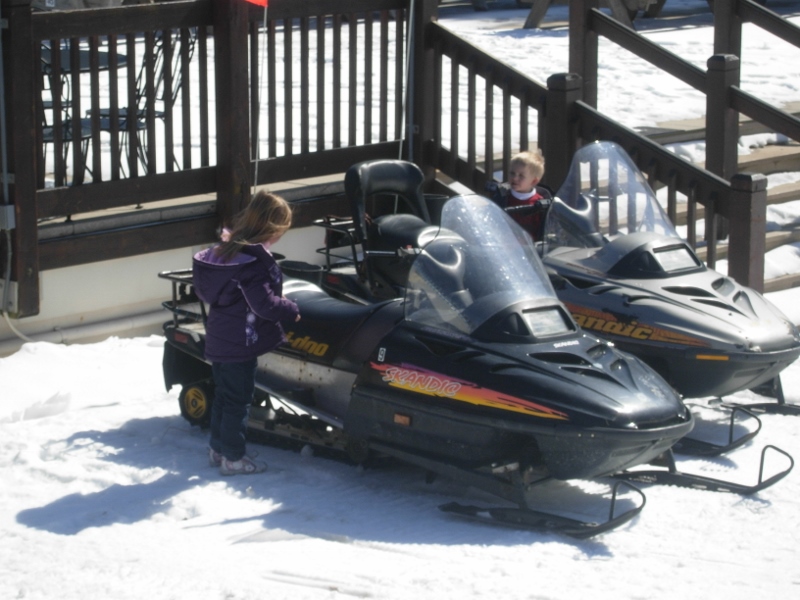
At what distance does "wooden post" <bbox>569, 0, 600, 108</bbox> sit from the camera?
1020 centimetres

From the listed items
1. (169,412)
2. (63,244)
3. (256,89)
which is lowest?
(169,412)

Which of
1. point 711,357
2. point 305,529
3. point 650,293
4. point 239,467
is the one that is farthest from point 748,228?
point 305,529

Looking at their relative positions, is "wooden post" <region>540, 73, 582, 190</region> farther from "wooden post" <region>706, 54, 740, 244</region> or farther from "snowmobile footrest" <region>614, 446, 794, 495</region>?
"snowmobile footrest" <region>614, 446, 794, 495</region>

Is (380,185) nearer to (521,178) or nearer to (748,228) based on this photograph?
(521,178)

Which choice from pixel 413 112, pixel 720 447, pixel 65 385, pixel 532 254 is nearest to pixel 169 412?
pixel 65 385

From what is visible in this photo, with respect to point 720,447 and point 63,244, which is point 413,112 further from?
point 720,447

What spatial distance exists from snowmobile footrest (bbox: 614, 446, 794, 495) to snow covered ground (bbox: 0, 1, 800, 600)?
0.14ft

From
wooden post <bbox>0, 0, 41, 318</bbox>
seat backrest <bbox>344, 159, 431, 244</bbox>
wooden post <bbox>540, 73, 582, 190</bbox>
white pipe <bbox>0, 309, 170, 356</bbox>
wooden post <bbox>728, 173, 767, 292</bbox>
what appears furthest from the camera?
wooden post <bbox>540, 73, 582, 190</bbox>

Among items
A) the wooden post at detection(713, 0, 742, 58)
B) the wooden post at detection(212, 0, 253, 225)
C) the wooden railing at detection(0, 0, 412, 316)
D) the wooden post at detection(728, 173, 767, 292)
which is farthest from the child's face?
the wooden post at detection(713, 0, 742, 58)

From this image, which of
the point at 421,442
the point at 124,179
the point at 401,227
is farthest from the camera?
the point at 124,179

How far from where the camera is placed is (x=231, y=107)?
328 inches

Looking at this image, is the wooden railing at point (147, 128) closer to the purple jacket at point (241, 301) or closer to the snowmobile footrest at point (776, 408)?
the purple jacket at point (241, 301)

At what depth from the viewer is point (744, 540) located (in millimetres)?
5070

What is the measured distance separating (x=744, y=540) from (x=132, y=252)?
4.42 metres
